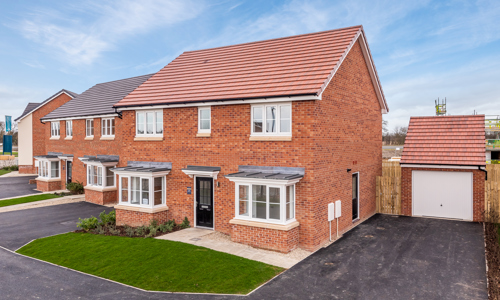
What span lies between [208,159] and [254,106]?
2.80m

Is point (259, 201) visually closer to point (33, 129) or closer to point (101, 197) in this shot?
point (101, 197)

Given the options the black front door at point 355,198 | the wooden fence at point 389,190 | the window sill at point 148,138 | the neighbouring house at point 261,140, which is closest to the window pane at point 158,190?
the neighbouring house at point 261,140

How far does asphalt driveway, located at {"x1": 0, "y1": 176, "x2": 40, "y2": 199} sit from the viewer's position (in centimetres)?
2361

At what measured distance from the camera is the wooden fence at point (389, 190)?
16.3 metres

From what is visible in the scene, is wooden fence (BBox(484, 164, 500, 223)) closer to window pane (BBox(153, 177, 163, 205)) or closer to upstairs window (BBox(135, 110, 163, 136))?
window pane (BBox(153, 177, 163, 205))

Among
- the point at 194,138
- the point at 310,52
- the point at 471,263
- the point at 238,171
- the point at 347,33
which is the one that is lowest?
the point at 471,263

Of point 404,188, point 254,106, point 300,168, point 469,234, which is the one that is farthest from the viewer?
point 404,188

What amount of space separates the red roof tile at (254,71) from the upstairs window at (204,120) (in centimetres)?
54

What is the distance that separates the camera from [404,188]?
16109mm

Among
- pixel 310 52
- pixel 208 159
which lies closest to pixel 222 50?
pixel 310 52

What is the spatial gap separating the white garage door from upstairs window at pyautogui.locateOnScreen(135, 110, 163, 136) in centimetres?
1192

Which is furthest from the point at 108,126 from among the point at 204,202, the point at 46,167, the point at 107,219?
the point at 204,202

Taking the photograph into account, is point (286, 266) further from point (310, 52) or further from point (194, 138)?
point (310, 52)

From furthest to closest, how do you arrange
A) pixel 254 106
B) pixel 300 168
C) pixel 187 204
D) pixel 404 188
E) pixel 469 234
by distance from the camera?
pixel 404 188, pixel 187 204, pixel 469 234, pixel 254 106, pixel 300 168
